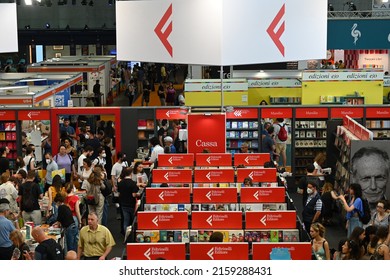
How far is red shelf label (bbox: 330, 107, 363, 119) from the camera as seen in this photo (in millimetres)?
14477

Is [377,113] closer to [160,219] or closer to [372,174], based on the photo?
[372,174]

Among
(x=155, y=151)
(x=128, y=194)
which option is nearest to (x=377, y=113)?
(x=155, y=151)

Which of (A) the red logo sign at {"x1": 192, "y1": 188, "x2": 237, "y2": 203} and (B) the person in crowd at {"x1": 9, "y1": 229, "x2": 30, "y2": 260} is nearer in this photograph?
(B) the person in crowd at {"x1": 9, "y1": 229, "x2": 30, "y2": 260}

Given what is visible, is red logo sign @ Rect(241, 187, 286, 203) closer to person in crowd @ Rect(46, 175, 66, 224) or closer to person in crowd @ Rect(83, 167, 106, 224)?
person in crowd @ Rect(83, 167, 106, 224)

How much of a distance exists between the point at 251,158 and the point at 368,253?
4.84 meters

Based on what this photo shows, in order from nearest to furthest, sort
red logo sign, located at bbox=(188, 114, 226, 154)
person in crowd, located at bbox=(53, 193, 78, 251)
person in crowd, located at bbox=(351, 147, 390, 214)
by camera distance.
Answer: person in crowd, located at bbox=(53, 193, 78, 251)
person in crowd, located at bbox=(351, 147, 390, 214)
red logo sign, located at bbox=(188, 114, 226, 154)

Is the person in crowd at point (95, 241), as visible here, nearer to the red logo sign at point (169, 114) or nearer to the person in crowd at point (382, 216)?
the person in crowd at point (382, 216)

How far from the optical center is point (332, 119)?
14.2 meters

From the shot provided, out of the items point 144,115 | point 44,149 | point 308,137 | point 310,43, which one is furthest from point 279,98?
point 310,43

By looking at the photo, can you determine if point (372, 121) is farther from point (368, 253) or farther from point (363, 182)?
point (368, 253)

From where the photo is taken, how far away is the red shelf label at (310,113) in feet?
47.9

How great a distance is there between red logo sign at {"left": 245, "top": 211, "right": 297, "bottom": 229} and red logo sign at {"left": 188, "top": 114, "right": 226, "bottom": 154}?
376 cm

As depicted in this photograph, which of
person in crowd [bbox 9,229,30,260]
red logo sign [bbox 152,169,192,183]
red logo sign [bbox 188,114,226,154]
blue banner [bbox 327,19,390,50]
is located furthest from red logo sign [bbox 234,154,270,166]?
blue banner [bbox 327,19,390,50]

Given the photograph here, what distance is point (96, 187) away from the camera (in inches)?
403
